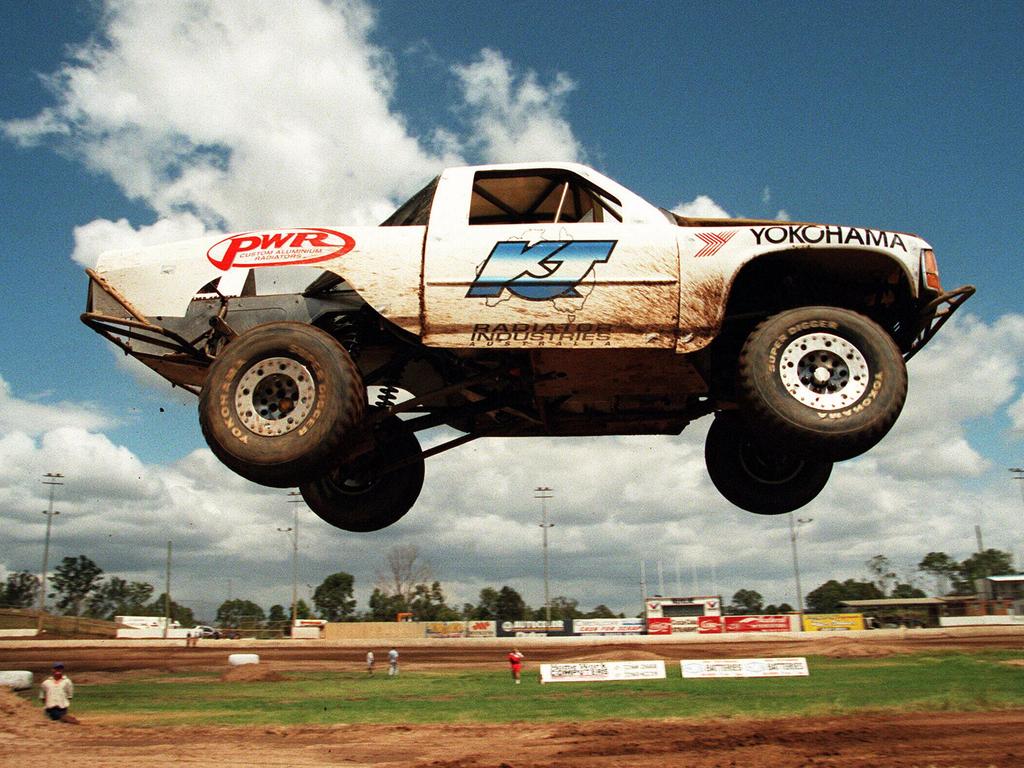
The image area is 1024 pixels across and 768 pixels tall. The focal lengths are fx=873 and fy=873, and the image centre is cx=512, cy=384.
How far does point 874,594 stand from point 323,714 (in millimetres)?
84633

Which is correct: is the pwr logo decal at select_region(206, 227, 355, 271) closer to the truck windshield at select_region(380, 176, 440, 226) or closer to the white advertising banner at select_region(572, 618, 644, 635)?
the truck windshield at select_region(380, 176, 440, 226)

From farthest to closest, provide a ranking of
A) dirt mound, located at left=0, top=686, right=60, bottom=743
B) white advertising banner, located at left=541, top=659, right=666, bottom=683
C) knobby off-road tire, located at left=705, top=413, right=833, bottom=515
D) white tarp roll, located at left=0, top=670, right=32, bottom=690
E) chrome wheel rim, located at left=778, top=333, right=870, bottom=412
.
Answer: white advertising banner, located at left=541, top=659, right=666, bottom=683, white tarp roll, located at left=0, top=670, right=32, bottom=690, dirt mound, located at left=0, top=686, right=60, bottom=743, knobby off-road tire, located at left=705, top=413, right=833, bottom=515, chrome wheel rim, located at left=778, top=333, right=870, bottom=412

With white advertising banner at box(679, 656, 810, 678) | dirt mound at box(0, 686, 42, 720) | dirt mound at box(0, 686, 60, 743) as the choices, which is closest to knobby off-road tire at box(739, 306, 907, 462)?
dirt mound at box(0, 686, 60, 743)

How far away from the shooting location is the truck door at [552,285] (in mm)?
5438

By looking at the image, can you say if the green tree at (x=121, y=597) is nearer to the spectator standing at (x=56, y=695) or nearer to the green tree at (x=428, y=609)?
the green tree at (x=428, y=609)

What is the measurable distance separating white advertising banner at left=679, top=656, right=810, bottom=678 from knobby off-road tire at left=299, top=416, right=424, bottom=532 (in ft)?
89.9

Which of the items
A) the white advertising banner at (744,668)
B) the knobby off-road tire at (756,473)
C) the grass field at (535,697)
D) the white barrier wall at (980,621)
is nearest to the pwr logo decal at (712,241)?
the knobby off-road tire at (756,473)

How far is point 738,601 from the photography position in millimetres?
83750

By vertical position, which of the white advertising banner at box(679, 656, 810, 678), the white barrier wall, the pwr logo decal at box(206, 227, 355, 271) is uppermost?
the pwr logo decal at box(206, 227, 355, 271)

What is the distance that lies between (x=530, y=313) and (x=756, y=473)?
2.75 metres

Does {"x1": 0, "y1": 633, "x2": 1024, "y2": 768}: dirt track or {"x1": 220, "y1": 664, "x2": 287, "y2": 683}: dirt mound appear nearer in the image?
{"x1": 0, "y1": 633, "x2": 1024, "y2": 768}: dirt track

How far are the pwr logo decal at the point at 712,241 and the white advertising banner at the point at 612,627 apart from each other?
2532 inches

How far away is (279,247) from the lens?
588cm

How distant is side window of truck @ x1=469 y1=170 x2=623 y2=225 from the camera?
5984 mm
